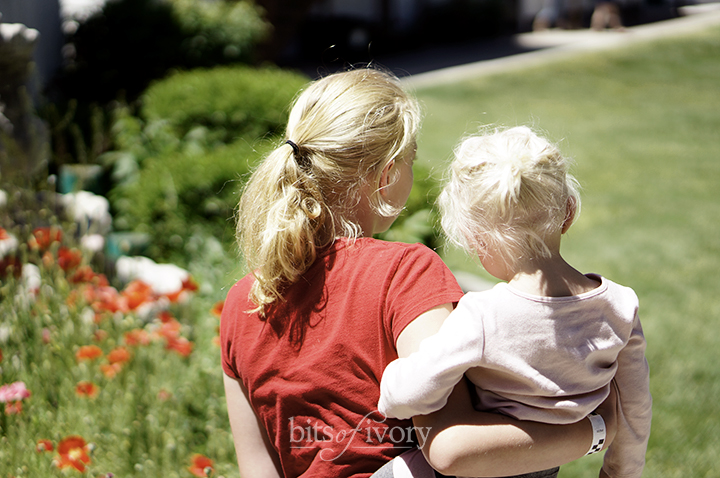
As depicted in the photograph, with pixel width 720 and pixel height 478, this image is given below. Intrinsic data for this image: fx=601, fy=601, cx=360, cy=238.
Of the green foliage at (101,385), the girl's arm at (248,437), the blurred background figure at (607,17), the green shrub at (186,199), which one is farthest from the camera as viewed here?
the blurred background figure at (607,17)

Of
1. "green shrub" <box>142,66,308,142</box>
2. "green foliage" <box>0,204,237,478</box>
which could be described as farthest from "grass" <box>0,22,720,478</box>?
"green shrub" <box>142,66,308,142</box>

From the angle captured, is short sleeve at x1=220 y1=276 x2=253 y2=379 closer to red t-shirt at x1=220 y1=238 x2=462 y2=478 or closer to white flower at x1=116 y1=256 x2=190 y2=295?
red t-shirt at x1=220 y1=238 x2=462 y2=478

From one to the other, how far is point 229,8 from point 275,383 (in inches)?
332

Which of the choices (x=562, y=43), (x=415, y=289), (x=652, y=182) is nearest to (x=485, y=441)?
(x=415, y=289)

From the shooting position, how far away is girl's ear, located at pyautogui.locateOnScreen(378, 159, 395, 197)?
1.29 metres

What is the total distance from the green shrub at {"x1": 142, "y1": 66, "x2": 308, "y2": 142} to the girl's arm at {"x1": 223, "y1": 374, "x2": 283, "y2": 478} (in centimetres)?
330

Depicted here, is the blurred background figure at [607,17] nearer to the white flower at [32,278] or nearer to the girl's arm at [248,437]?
the white flower at [32,278]

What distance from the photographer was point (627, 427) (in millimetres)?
1278

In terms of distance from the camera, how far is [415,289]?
1.14 m

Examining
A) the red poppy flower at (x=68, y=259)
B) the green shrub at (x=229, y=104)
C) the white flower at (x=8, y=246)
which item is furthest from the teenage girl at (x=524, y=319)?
the green shrub at (x=229, y=104)

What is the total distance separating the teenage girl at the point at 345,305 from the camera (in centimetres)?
114

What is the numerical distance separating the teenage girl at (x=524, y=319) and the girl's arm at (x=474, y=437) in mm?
27

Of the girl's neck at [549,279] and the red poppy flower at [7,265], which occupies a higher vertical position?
the girl's neck at [549,279]

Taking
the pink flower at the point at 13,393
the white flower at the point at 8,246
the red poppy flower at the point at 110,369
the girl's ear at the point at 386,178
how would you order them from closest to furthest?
the girl's ear at the point at 386,178 < the pink flower at the point at 13,393 < the red poppy flower at the point at 110,369 < the white flower at the point at 8,246
